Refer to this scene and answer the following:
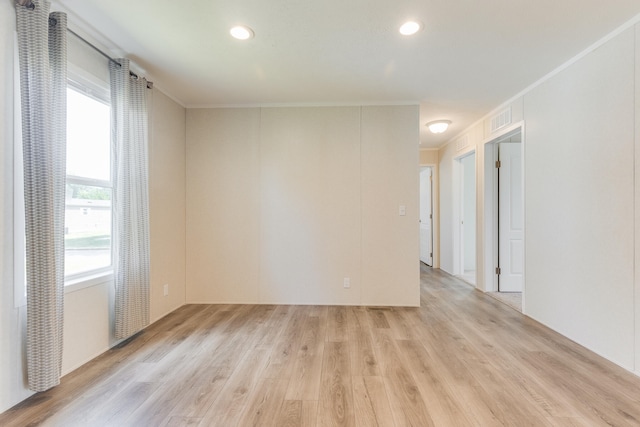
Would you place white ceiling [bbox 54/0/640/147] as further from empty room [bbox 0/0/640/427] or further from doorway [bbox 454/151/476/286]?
doorway [bbox 454/151/476/286]

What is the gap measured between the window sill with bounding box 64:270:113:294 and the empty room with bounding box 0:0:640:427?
0.6 inches

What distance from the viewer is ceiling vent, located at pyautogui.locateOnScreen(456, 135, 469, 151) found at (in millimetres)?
4742

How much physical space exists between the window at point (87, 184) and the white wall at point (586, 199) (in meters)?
4.06

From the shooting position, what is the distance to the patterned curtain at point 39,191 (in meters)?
1.72

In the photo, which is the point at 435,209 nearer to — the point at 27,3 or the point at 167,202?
the point at 167,202

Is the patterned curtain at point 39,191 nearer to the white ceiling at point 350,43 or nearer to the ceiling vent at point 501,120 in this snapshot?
the white ceiling at point 350,43

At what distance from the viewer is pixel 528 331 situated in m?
2.84

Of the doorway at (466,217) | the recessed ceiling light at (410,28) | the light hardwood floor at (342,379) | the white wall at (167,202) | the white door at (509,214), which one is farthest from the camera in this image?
the doorway at (466,217)

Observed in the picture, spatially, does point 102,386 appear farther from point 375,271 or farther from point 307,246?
point 375,271

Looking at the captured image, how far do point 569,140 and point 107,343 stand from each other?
4.45 meters

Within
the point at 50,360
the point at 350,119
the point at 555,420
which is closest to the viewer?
the point at 555,420

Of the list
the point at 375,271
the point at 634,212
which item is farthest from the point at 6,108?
the point at 634,212

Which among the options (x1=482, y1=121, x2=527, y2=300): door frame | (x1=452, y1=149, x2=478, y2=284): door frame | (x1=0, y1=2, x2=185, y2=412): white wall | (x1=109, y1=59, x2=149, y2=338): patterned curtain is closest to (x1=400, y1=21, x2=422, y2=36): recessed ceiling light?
(x1=109, y1=59, x2=149, y2=338): patterned curtain

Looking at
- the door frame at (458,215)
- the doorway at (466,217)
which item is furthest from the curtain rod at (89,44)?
the door frame at (458,215)
